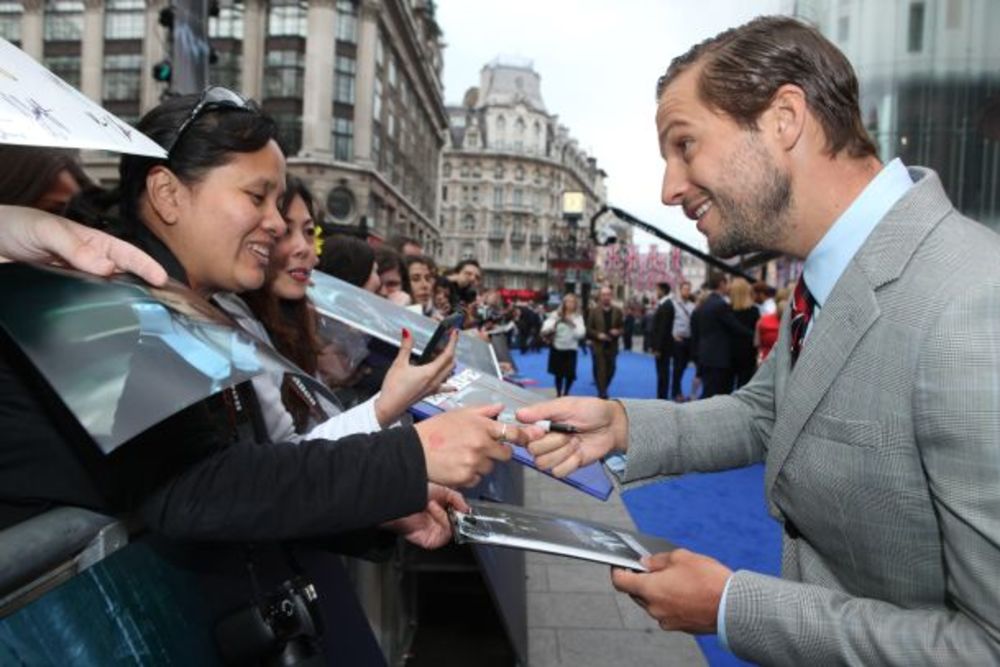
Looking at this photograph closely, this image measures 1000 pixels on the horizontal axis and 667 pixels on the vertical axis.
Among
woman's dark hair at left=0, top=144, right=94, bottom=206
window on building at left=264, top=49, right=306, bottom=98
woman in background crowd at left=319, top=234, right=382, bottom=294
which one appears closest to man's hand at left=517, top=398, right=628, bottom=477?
woman's dark hair at left=0, top=144, right=94, bottom=206

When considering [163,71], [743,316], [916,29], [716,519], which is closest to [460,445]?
[716,519]

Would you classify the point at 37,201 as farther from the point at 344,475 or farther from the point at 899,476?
the point at 899,476

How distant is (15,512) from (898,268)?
4.95ft

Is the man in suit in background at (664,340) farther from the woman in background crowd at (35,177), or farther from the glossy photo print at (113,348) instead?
the glossy photo print at (113,348)

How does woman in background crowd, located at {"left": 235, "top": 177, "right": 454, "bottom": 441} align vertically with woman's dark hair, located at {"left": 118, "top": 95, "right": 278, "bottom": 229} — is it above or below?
below

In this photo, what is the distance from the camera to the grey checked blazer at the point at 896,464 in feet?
3.66

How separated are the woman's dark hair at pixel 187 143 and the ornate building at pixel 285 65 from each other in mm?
40116

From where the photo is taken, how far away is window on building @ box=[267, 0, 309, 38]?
138ft

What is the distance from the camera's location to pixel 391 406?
2.08 m

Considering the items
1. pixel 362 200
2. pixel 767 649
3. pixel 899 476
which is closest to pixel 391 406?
pixel 767 649

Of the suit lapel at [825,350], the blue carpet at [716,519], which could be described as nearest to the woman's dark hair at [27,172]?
the suit lapel at [825,350]

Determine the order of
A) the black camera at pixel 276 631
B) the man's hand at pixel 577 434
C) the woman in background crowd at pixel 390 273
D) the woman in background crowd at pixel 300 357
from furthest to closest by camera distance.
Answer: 1. the woman in background crowd at pixel 390 273
2. the woman in background crowd at pixel 300 357
3. the man's hand at pixel 577 434
4. the black camera at pixel 276 631

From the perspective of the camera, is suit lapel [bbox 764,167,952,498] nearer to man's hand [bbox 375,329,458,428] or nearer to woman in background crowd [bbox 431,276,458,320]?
man's hand [bbox 375,329,458,428]

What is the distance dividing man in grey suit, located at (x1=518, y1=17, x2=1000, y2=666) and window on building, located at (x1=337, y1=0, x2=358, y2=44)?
4505 cm
